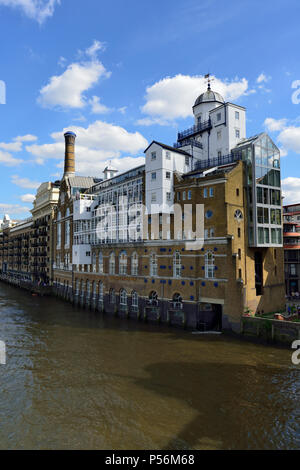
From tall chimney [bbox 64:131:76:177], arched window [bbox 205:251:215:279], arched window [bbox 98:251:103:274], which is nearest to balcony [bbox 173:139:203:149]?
arched window [bbox 205:251:215:279]

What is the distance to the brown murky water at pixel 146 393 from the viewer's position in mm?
16500

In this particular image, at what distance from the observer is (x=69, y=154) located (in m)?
81.5

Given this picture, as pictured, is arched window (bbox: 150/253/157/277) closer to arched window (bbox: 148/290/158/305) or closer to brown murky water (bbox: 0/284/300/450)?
arched window (bbox: 148/290/158/305)

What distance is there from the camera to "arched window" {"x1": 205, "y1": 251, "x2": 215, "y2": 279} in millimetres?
36719

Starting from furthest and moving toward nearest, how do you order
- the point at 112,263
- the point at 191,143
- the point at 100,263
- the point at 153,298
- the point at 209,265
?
1. the point at 100,263
2. the point at 112,263
3. the point at 191,143
4. the point at 153,298
5. the point at 209,265

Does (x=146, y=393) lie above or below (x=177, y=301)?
below

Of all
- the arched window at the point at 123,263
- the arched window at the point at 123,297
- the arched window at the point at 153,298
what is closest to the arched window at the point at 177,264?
the arched window at the point at 153,298

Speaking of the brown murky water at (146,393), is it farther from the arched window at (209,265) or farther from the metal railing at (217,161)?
the metal railing at (217,161)

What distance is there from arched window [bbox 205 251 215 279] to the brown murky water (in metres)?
7.30

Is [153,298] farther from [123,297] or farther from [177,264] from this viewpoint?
[123,297]

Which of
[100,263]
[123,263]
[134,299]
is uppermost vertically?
[123,263]

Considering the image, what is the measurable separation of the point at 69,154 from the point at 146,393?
2805 inches

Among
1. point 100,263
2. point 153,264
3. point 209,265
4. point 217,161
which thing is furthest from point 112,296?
point 217,161
